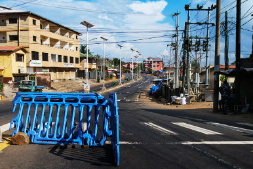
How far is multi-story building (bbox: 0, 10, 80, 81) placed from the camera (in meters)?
41.8

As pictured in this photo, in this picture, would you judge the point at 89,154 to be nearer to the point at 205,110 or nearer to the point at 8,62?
the point at 205,110

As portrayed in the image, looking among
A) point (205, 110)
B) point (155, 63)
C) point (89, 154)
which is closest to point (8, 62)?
point (205, 110)

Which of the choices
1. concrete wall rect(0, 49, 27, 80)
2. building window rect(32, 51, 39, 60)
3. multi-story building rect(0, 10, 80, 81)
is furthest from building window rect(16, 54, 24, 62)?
building window rect(32, 51, 39, 60)

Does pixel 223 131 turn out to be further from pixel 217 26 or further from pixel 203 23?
pixel 203 23

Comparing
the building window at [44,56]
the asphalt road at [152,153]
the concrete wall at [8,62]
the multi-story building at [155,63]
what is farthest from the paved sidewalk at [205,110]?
the multi-story building at [155,63]

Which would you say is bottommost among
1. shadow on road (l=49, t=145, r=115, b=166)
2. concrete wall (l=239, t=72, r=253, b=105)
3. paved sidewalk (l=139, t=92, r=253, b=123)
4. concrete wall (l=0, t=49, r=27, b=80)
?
paved sidewalk (l=139, t=92, r=253, b=123)

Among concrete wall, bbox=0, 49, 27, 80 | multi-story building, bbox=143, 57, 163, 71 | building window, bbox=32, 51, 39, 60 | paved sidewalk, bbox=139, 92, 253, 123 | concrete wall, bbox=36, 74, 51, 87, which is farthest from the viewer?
multi-story building, bbox=143, 57, 163, 71

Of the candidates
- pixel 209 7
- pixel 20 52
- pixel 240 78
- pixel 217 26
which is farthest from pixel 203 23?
pixel 20 52

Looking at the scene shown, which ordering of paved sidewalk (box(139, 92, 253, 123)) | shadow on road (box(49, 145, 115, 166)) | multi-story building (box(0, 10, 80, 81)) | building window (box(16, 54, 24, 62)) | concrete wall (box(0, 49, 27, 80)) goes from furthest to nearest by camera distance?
multi-story building (box(0, 10, 80, 81)) < building window (box(16, 54, 24, 62)) < concrete wall (box(0, 49, 27, 80)) < paved sidewalk (box(139, 92, 253, 123)) < shadow on road (box(49, 145, 115, 166))

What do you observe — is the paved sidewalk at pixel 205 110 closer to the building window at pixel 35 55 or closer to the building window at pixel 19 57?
the building window at pixel 19 57

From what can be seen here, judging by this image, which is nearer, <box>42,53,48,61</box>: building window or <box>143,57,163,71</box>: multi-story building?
<box>42,53,48,61</box>: building window

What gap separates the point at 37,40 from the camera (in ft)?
145

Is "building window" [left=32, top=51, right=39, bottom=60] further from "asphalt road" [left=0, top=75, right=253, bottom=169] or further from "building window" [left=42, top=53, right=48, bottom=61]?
"asphalt road" [left=0, top=75, right=253, bottom=169]

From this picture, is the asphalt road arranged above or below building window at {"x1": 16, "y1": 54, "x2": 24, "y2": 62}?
below
